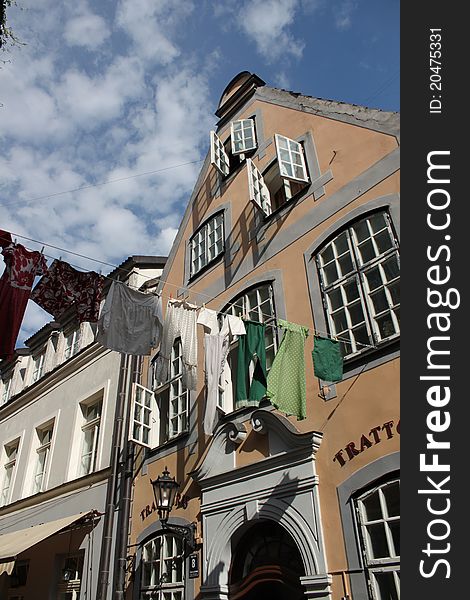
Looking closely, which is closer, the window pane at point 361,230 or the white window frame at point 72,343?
the window pane at point 361,230

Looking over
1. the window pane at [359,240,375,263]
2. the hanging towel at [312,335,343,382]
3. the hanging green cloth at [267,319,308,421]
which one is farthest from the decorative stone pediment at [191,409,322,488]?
the window pane at [359,240,375,263]

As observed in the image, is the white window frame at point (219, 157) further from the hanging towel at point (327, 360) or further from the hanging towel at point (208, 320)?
the hanging towel at point (327, 360)

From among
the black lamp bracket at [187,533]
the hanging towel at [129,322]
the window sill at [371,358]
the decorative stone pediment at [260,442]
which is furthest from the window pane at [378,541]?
the hanging towel at [129,322]

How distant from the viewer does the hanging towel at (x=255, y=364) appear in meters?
6.91

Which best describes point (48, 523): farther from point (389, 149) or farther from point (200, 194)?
point (389, 149)

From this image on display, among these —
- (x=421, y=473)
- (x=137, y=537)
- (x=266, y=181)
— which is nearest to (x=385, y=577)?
(x=421, y=473)

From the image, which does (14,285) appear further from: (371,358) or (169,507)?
(371,358)

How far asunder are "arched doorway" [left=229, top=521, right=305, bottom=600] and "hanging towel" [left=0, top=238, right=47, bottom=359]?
4.40 metres

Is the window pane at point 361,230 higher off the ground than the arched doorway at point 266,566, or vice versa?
the window pane at point 361,230

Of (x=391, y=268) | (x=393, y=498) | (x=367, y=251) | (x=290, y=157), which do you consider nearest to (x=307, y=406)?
(x=393, y=498)

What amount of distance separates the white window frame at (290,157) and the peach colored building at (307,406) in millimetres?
28

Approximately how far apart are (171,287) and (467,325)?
8641 mm

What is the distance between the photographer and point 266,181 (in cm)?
1049

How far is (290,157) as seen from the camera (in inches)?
370
